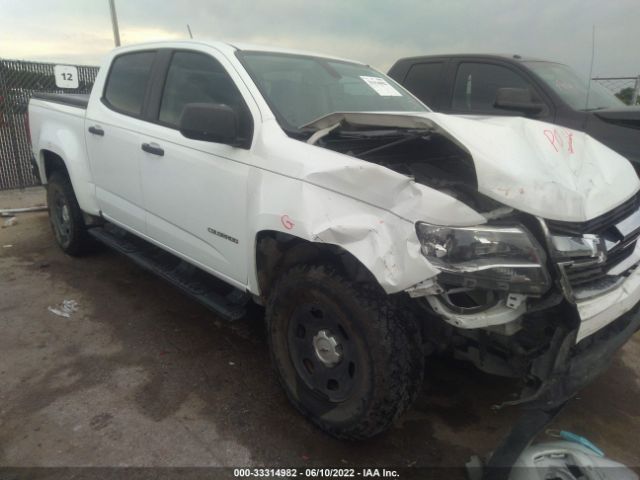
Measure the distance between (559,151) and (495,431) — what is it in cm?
148

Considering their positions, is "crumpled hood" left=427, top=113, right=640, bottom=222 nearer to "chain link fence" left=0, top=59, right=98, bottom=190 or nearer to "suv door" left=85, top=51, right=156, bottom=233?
"suv door" left=85, top=51, right=156, bottom=233

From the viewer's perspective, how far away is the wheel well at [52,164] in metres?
4.62

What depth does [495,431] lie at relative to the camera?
263 cm

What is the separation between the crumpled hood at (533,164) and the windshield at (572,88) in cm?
254

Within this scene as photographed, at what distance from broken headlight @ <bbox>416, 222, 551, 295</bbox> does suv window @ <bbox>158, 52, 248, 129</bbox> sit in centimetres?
132

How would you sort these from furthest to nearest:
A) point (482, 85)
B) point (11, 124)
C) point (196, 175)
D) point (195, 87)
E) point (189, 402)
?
point (11, 124)
point (482, 85)
point (195, 87)
point (196, 175)
point (189, 402)

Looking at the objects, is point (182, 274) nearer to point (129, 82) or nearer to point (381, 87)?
point (129, 82)

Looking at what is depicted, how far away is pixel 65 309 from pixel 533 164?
11.3 ft

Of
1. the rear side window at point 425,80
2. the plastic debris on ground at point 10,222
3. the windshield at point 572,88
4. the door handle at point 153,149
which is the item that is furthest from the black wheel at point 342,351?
the plastic debris on ground at point 10,222

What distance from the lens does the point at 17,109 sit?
768 centimetres

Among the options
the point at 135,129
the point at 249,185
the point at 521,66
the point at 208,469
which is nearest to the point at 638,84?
the point at 521,66

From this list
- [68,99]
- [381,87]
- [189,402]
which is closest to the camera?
[189,402]

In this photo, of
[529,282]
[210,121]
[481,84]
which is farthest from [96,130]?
[481,84]

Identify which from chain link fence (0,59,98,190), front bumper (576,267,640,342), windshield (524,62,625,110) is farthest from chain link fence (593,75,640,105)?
chain link fence (0,59,98,190)
